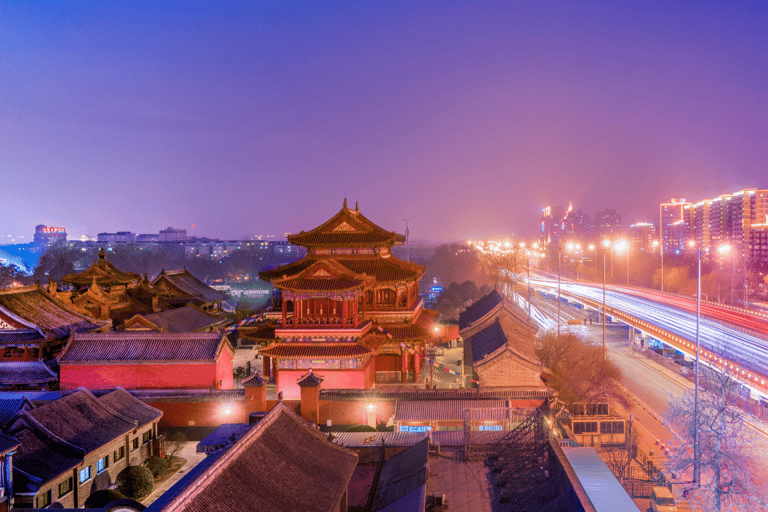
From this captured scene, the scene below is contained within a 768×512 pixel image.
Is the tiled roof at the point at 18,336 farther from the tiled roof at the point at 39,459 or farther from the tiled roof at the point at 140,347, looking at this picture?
the tiled roof at the point at 39,459

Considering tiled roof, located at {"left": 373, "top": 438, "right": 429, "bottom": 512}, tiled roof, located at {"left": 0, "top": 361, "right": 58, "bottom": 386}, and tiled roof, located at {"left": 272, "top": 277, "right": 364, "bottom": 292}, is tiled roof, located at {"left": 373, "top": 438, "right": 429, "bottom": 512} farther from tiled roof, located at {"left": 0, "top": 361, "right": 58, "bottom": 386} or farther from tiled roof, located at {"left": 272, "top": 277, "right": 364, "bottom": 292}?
tiled roof, located at {"left": 0, "top": 361, "right": 58, "bottom": 386}

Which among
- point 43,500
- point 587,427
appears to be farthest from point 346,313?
point 43,500

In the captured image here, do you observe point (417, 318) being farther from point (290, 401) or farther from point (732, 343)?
point (732, 343)

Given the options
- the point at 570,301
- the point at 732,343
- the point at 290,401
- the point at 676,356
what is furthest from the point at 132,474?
→ the point at 570,301

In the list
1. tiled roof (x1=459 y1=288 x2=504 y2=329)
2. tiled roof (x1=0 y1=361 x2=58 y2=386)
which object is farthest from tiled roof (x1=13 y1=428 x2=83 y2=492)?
tiled roof (x1=459 y1=288 x2=504 y2=329)

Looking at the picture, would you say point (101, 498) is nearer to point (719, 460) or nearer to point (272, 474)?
point (272, 474)

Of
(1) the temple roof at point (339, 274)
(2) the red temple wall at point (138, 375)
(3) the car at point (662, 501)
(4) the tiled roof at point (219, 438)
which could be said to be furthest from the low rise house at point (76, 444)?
(3) the car at point (662, 501)
